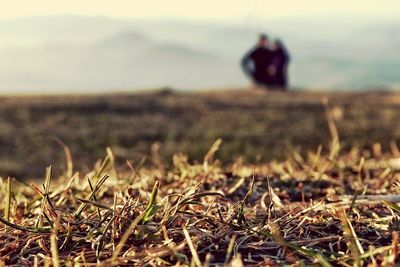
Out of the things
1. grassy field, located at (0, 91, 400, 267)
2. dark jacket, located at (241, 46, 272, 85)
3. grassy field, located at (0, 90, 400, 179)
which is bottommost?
dark jacket, located at (241, 46, 272, 85)

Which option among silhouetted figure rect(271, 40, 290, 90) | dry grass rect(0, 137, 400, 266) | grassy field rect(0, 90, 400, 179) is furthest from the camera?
silhouetted figure rect(271, 40, 290, 90)

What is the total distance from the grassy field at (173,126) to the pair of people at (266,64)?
29.2 ft

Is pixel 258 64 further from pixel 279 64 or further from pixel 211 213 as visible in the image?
pixel 211 213

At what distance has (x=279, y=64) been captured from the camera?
94.3ft

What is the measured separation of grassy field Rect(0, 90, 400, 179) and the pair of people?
29.2ft

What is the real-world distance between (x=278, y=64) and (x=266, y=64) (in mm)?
562

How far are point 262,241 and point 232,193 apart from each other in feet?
2.97

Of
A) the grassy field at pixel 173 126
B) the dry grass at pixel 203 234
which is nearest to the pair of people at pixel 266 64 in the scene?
the grassy field at pixel 173 126

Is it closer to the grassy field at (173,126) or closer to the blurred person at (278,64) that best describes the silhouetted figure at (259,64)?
the blurred person at (278,64)

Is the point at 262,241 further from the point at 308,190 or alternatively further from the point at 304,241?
the point at 308,190

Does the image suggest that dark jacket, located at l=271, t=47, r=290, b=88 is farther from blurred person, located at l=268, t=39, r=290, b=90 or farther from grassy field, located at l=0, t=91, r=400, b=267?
grassy field, located at l=0, t=91, r=400, b=267

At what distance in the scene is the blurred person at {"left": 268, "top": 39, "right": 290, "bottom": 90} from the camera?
2869 cm

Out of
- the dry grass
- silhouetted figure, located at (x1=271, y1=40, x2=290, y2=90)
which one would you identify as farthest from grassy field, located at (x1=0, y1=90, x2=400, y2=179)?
silhouetted figure, located at (x1=271, y1=40, x2=290, y2=90)

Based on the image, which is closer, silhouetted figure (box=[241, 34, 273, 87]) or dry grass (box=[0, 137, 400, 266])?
dry grass (box=[0, 137, 400, 266])
